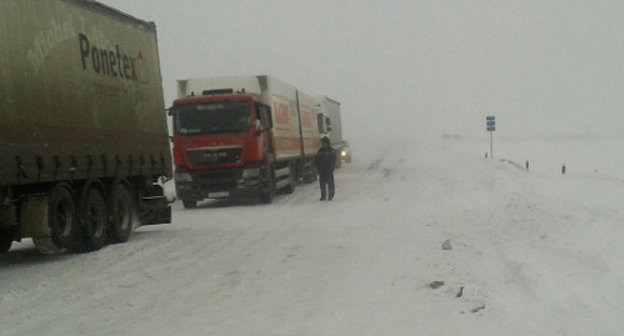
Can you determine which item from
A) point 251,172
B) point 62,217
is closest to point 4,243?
point 62,217

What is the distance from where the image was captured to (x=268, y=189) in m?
19.9

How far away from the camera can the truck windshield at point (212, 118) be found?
750 inches

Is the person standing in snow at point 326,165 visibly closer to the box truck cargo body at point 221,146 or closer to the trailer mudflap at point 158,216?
the box truck cargo body at point 221,146

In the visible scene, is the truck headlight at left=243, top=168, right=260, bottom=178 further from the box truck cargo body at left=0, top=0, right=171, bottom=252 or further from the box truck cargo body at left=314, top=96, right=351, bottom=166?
the box truck cargo body at left=314, top=96, right=351, bottom=166

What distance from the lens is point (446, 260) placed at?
9.30 m

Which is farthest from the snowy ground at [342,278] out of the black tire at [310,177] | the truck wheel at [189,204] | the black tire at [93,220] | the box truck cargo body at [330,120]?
the box truck cargo body at [330,120]

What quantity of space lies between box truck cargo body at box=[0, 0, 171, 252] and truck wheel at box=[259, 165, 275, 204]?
19.5 feet

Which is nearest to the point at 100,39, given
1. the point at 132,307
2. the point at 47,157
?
the point at 47,157

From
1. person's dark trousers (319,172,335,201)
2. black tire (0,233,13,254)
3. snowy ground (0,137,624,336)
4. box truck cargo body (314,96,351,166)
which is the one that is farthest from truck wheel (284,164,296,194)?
black tire (0,233,13,254)

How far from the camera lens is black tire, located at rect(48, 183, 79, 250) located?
985 cm

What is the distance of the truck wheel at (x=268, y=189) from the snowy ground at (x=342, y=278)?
4.06m

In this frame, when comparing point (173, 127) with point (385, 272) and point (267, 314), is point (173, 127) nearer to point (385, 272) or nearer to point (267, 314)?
point (385, 272)

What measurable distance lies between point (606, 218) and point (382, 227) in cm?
395

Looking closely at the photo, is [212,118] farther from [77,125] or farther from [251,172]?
[77,125]
